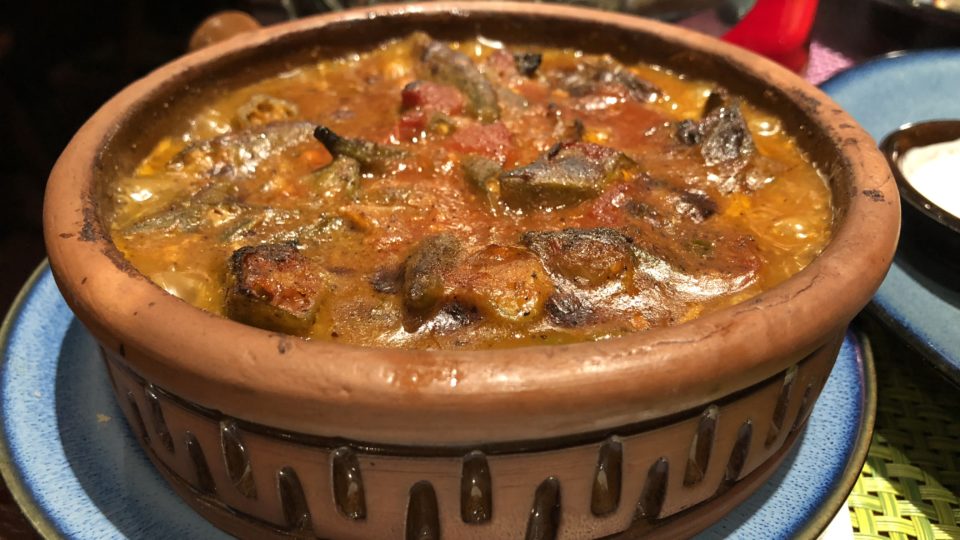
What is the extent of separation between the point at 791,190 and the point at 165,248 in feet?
4.90

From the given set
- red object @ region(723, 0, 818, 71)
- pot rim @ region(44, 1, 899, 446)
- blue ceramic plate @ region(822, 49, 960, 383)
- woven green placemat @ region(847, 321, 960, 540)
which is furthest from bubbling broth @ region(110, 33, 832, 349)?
blue ceramic plate @ region(822, 49, 960, 383)

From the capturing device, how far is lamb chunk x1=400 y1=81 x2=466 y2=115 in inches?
85.6

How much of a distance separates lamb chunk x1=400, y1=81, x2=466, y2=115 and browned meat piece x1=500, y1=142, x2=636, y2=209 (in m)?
0.43

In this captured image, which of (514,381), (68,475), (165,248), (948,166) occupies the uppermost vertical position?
(514,381)

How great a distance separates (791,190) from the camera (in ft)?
6.21

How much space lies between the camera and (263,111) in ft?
7.30

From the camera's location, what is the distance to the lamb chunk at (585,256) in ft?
4.95

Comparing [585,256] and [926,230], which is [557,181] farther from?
[926,230]

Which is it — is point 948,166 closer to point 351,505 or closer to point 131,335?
point 351,505

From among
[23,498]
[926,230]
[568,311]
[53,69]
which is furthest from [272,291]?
[53,69]

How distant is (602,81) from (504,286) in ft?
3.79

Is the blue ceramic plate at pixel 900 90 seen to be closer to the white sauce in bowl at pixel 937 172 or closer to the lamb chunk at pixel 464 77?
the white sauce in bowl at pixel 937 172

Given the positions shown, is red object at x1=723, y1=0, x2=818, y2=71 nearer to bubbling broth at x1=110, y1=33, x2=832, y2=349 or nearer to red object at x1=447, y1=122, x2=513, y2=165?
bubbling broth at x1=110, y1=33, x2=832, y2=349

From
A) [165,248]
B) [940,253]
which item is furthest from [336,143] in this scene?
[940,253]
